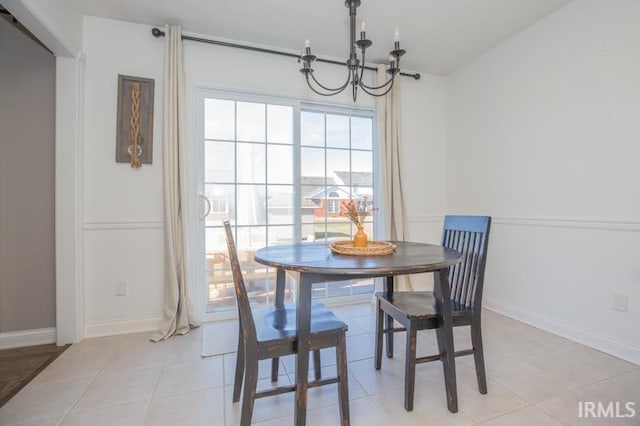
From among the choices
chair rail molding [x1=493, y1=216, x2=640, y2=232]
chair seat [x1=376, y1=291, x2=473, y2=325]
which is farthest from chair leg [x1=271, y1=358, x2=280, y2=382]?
chair rail molding [x1=493, y1=216, x2=640, y2=232]

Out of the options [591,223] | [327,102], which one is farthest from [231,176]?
[591,223]

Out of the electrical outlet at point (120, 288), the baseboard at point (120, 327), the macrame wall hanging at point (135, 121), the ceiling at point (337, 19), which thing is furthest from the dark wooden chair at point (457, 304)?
the macrame wall hanging at point (135, 121)

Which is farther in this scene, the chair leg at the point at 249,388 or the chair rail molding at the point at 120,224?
the chair rail molding at the point at 120,224

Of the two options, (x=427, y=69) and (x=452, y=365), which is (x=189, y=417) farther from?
(x=427, y=69)

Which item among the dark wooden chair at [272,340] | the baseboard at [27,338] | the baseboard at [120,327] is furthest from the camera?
the baseboard at [120,327]

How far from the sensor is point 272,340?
1282mm

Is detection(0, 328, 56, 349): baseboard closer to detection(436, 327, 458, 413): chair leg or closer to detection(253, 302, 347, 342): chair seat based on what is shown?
detection(253, 302, 347, 342): chair seat

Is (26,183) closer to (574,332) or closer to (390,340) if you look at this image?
(390,340)

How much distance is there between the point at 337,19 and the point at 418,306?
223cm

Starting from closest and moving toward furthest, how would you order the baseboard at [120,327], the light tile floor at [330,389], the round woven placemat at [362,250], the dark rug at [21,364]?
the light tile floor at [330,389] → the round woven placemat at [362,250] → the dark rug at [21,364] → the baseboard at [120,327]

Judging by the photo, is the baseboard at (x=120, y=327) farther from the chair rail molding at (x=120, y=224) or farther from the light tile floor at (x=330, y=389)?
the chair rail molding at (x=120, y=224)

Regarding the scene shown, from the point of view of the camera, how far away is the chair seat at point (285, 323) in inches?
52.0

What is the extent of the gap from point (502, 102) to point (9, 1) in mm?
3506

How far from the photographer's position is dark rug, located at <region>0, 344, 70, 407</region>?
5.52ft
